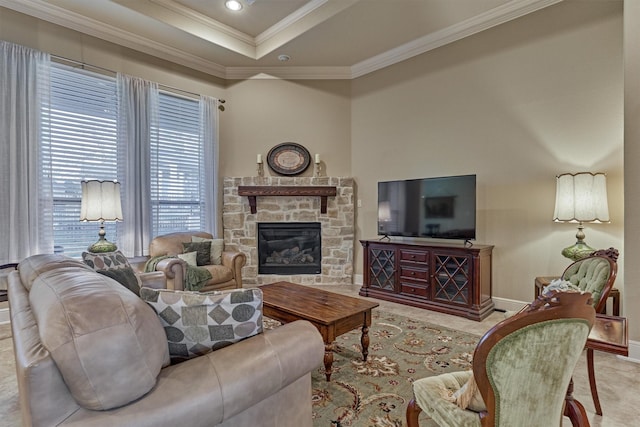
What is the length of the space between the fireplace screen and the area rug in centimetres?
195

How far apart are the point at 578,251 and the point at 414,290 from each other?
67.4 inches

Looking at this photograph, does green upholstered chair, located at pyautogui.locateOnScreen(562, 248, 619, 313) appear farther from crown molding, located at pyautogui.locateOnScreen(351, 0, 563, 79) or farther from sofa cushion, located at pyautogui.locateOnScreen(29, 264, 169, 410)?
crown molding, located at pyautogui.locateOnScreen(351, 0, 563, 79)

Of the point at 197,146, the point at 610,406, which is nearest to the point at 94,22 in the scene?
the point at 197,146

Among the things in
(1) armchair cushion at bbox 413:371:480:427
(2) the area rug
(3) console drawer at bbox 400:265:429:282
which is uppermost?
(1) armchair cushion at bbox 413:371:480:427

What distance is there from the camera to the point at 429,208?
409cm

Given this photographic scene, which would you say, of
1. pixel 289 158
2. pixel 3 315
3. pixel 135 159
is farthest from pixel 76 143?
pixel 289 158

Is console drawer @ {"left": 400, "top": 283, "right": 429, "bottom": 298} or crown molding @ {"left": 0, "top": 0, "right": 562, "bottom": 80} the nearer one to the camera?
crown molding @ {"left": 0, "top": 0, "right": 562, "bottom": 80}

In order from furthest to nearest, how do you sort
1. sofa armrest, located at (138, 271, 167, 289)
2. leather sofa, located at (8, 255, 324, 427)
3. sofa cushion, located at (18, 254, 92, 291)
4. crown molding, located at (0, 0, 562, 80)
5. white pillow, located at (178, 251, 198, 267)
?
1. white pillow, located at (178, 251, 198, 267)
2. crown molding, located at (0, 0, 562, 80)
3. sofa armrest, located at (138, 271, 167, 289)
4. sofa cushion, located at (18, 254, 92, 291)
5. leather sofa, located at (8, 255, 324, 427)

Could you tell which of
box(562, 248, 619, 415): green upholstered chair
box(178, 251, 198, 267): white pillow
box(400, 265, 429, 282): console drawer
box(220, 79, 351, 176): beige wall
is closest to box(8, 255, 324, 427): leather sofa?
box(562, 248, 619, 415): green upholstered chair

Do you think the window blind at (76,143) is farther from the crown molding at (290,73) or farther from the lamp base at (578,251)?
the lamp base at (578,251)

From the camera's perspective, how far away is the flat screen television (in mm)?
3766

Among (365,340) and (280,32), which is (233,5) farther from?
(365,340)

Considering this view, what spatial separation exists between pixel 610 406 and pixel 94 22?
5.92 m

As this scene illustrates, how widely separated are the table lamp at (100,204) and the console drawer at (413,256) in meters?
3.31
